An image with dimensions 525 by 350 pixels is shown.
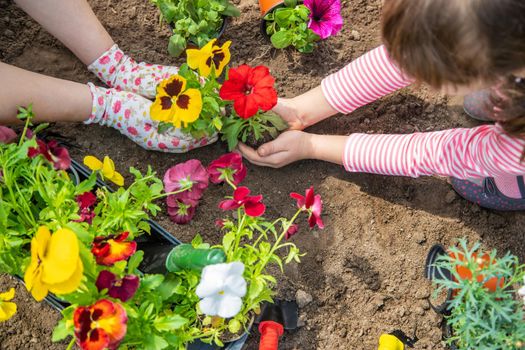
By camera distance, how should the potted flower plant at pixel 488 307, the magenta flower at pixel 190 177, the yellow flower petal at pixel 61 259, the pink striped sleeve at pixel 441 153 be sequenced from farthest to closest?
the magenta flower at pixel 190 177, the pink striped sleeve at pixel 441 153, the potted flower plant at pixel 488 307, the yellow flower petal at pixel 61 259

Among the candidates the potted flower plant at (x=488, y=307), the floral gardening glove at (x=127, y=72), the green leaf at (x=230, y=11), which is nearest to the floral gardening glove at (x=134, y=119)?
the floral gardening glove at (x=127, y=72)

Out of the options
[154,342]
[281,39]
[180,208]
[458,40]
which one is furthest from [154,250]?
[458,40]

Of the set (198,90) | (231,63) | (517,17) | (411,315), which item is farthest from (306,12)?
(411,315)

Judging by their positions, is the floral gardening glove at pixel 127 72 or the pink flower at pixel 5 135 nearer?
the pink flower at pixel 5 135

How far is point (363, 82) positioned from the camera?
1.64 m

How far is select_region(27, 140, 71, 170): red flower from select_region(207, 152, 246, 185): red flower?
354 millimetres

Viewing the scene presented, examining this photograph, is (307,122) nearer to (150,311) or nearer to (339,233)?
(339,233)

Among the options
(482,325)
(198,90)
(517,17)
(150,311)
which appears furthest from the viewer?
(198,90)

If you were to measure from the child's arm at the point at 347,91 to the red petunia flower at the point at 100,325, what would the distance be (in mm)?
857

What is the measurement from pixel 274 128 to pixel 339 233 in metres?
0.37

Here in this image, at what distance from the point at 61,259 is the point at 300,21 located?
1072 millimetres

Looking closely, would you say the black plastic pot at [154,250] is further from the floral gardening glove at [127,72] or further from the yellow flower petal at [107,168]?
the floral gardening glove at [127,72]

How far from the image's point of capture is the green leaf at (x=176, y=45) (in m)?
1.68

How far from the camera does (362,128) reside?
1.78m
